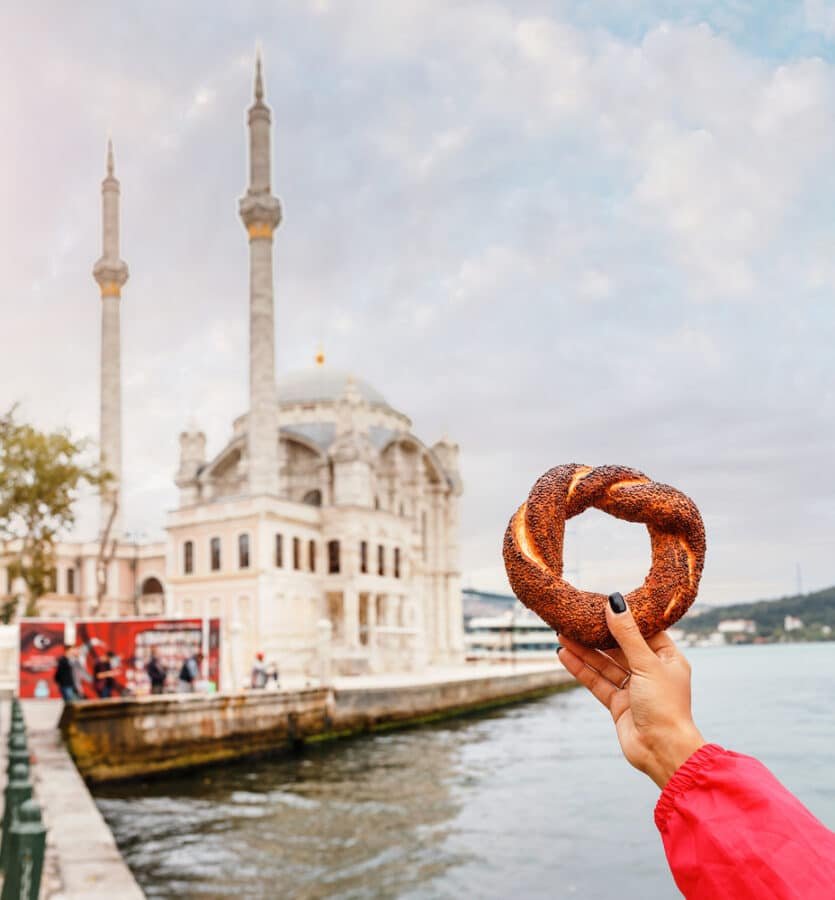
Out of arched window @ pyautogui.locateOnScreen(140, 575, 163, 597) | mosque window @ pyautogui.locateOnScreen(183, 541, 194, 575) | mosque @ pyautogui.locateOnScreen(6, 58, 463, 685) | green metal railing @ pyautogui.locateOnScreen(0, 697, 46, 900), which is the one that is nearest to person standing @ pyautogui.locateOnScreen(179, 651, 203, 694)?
mosque @ pyautogui.locateOnScreen(6, 58, 463, 685)

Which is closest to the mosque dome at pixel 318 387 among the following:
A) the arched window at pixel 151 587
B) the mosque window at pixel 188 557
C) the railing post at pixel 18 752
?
the arched window at pixel 151 587

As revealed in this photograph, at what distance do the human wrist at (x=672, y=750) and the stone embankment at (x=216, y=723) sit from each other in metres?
18.1

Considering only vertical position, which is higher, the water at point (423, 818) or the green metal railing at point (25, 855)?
the green metal railing at point (25, 855)

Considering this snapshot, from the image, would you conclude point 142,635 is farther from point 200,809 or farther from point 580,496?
point 580,496

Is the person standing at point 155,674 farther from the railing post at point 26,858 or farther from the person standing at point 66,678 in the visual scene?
the railing post at point 26,858

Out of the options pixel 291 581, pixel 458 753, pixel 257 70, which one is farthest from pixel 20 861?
pixel 257 70

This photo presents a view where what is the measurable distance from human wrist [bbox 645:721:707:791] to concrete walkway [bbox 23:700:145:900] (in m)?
6.42

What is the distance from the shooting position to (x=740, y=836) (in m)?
1.39

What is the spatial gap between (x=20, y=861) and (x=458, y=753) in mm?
20090

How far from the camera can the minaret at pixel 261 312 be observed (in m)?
41.9

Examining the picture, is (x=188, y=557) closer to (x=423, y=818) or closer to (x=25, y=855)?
(x=423, y=818)

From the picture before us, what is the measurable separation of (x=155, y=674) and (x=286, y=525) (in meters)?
19.1

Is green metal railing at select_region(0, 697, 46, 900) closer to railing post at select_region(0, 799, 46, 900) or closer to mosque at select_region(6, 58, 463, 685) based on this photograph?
railing post at select_region(0, 799, 46, 900)

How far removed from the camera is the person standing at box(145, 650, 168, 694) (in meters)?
22.4
